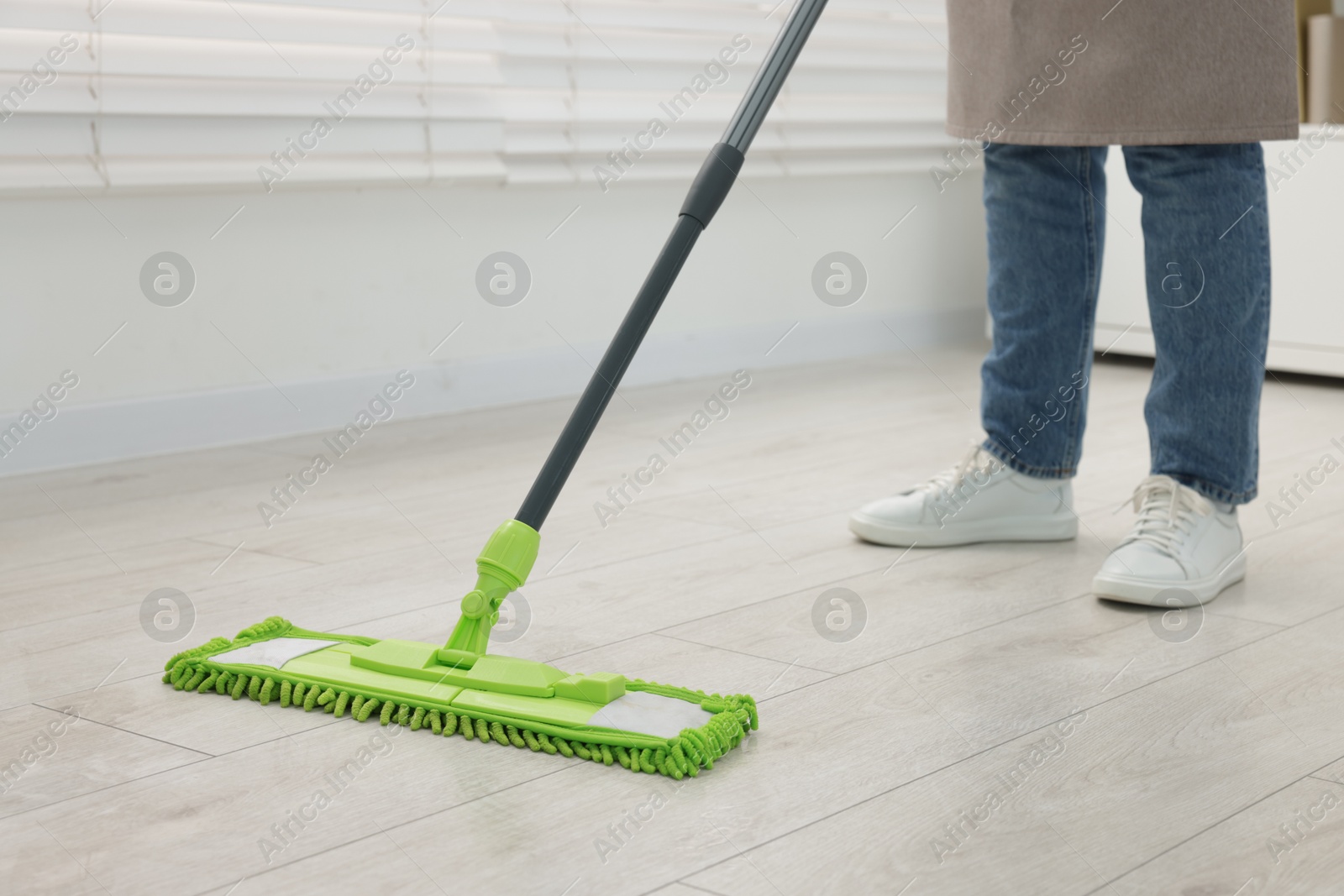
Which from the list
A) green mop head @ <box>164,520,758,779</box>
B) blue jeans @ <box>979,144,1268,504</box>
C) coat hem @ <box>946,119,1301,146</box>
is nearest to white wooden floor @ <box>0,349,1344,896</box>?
green mop head @ <box>164,520,758,779</box>

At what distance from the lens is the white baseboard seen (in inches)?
67.7

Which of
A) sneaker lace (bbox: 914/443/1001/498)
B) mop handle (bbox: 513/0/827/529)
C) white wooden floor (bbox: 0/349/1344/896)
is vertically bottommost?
white wooden floor (bbox: 0/349/1344/896)

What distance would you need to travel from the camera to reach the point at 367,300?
2.00m

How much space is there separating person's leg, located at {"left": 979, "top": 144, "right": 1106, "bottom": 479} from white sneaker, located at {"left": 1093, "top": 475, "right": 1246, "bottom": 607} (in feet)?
0.46

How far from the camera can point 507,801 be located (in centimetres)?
77

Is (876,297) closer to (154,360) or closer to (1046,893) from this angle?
(154,360)

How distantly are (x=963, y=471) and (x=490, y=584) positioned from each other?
2.04 feet

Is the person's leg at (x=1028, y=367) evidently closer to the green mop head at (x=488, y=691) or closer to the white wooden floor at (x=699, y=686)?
the white wooden floor at (x=699, y=686)

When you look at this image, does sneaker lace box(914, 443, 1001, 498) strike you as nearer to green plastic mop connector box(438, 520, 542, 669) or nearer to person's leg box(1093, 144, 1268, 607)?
person's leg box(1093, 144, 1268, 607)

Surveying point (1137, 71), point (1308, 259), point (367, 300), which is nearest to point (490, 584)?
point (1137, 71)

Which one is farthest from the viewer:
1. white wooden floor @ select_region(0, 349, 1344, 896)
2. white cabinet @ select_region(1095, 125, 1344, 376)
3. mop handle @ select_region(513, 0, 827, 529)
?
white cabinet @ select_region(1095, 125, 1344, 376)

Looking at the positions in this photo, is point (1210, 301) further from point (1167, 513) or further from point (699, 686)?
point (699, 686)

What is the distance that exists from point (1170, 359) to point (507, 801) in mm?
734

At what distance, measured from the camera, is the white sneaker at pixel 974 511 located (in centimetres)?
136
